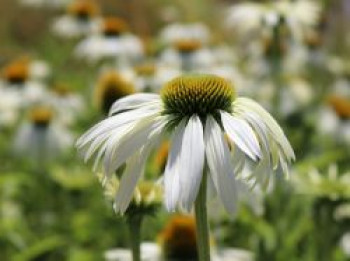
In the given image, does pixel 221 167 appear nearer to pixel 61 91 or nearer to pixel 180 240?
pixel 180 240

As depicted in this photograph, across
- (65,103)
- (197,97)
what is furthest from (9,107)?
(197,97)

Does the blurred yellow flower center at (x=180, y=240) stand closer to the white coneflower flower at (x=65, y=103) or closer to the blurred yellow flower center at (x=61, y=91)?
the white coneflower flower at (x=65, y=103)

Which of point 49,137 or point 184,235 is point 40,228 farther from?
point 184,235

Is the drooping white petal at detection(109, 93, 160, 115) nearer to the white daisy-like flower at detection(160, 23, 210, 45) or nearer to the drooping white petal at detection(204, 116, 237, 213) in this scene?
the drooping white petal at detection(204, 116, 237, 213)

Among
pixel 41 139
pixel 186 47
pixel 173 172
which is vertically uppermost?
pixel 173 172

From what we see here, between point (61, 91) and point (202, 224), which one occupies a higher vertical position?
point (202, 224)

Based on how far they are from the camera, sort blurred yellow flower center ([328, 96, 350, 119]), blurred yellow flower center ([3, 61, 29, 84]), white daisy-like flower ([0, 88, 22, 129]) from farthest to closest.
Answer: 1. blurred yellow flower center ([3, 61, 29, 84])
2. white daisy-like flower ([0, 88, 22, 129])
3. blurred yellow flower center ([328, 96, 350, 119])

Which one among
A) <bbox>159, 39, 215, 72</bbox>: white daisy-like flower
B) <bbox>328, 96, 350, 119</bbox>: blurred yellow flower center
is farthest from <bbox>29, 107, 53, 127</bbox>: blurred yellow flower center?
<bbox>328, 96, 350, 119</bbox>: blurred yellow flower center
